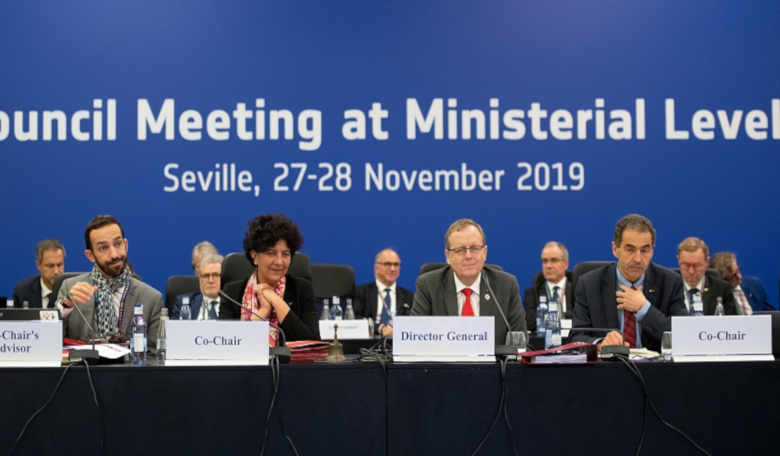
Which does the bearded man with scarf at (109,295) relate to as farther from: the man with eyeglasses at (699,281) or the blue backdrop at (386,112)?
the man with eyeglasses at (699,281)

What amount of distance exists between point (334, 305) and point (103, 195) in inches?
83.1

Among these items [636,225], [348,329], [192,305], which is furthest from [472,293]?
[192,305]

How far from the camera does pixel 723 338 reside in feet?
9.02

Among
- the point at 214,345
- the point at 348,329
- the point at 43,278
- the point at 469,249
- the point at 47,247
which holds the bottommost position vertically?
the point at 348,329

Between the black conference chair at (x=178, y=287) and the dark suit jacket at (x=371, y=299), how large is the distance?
3.74 feet

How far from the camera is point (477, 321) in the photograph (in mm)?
2693

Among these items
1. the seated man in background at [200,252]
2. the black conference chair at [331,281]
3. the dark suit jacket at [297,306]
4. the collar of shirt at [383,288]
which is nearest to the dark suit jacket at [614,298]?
the dark suit jacket at [297,306]

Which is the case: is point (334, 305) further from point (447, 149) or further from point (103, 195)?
point (103, 195)

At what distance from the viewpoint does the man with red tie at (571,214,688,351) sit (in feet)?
11.6

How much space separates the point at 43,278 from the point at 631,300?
407 centimetres

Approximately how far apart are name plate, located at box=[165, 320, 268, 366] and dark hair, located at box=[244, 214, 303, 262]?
36.1 inches

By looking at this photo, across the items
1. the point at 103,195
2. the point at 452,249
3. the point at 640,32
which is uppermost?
the point at 640,32

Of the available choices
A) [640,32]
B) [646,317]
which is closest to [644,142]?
[640,32]

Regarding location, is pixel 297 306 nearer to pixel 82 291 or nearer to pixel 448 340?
pixel 82 291
